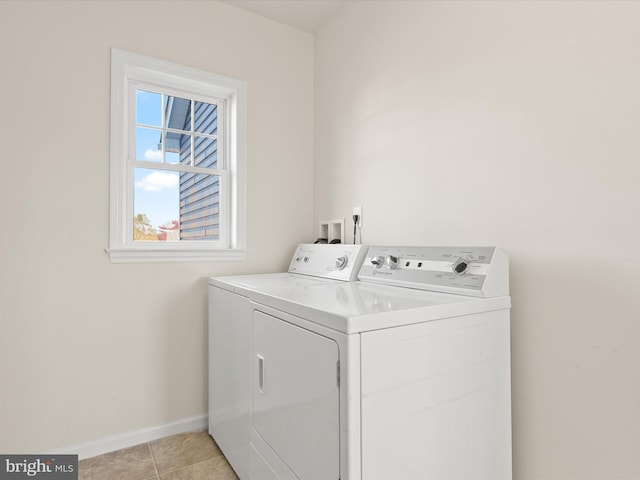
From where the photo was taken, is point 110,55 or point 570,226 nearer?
point 570,226

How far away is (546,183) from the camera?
1.26 m

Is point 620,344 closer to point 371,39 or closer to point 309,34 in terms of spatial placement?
point 371,39

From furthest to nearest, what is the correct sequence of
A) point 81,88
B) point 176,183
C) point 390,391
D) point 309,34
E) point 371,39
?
point 309,34
point 176,183
point 371,39
point 81,88
point 390,391

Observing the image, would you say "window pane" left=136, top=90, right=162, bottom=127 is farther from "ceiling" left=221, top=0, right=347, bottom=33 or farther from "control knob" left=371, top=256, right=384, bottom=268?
"control knob" left=371, top=256, right=384, bottom=268

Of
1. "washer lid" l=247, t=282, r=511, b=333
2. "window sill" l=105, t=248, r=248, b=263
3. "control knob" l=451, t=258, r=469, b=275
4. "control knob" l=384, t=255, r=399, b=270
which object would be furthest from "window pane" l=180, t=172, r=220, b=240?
"control knob" l=451, t=258, r=469, b=275

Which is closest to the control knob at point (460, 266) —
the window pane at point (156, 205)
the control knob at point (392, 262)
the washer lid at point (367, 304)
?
the washer lid at point (367, 304)

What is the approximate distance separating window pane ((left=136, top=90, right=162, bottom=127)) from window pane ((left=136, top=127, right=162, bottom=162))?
53 millimetres

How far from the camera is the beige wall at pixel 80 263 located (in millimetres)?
1715

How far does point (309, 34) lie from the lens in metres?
2.64

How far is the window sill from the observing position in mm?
1947

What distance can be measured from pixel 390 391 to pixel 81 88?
6.87 ft

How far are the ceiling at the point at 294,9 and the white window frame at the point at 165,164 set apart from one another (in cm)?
51

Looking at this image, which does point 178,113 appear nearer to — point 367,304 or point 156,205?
point 156,205

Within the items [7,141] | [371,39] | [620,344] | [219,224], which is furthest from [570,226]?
[7,141]
